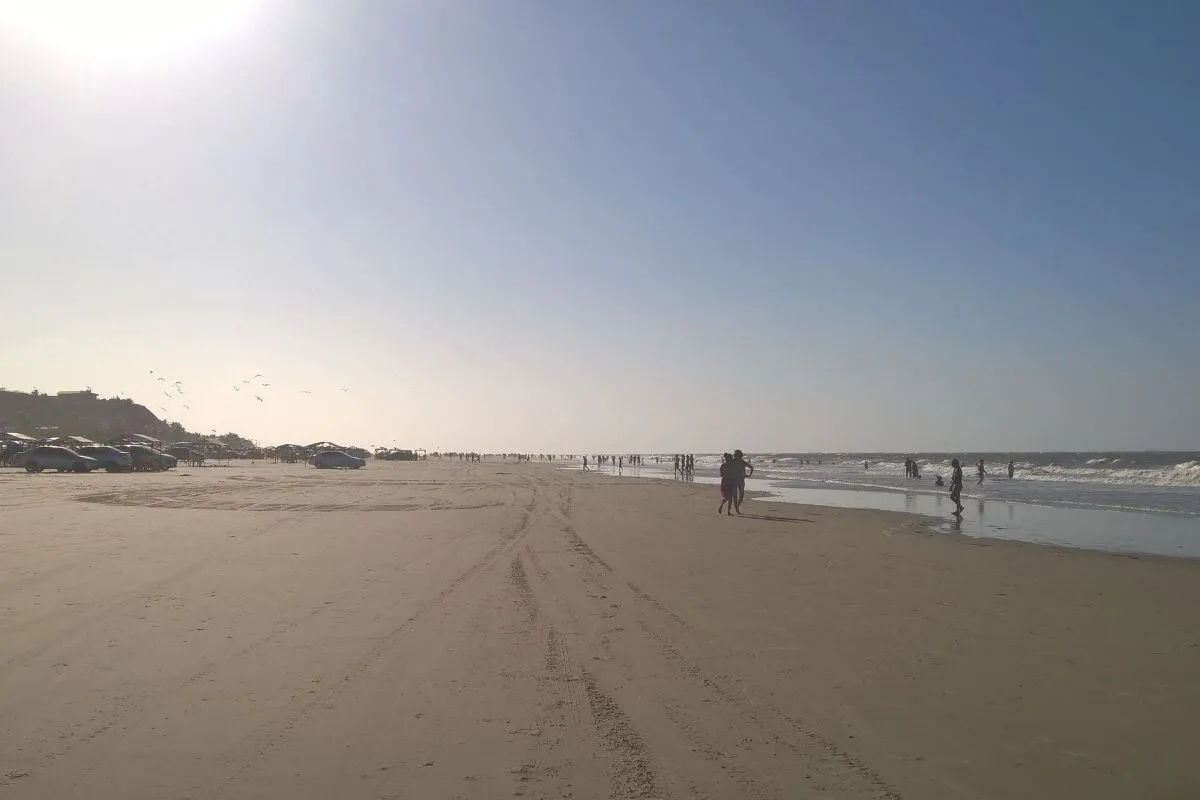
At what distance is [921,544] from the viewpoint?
1597 centimetres

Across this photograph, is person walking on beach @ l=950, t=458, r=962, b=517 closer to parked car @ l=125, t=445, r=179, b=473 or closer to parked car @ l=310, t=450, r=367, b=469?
parked car @ l=125, t=445, r=179, b=473

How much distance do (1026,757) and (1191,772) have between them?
37.5 inches

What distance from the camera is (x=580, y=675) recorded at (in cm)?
609

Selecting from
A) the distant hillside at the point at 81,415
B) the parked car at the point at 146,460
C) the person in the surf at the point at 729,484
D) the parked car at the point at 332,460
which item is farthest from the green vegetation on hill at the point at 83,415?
the person in the surf at the point at 729,484

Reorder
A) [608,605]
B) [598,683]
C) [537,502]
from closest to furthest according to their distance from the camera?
[598,683] → [608,605] → [537,502]

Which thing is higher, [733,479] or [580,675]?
[733,479]

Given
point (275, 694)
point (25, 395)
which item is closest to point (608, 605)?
point (275, 694)

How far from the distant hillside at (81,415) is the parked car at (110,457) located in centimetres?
6367

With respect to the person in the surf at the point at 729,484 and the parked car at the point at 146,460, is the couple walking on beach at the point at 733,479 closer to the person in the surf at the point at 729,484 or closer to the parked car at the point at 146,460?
the person in the surf at the point at 729,484

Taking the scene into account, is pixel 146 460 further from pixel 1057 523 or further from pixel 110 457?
pixel 1057 523

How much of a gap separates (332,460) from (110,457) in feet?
61.4

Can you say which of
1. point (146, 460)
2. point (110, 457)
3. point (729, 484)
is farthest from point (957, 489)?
point (146, 460)

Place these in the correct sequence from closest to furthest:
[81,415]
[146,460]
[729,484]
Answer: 1. [729,484]
2. [146,460]
3. [81,415]

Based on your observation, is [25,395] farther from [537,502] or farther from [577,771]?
[577,771]
